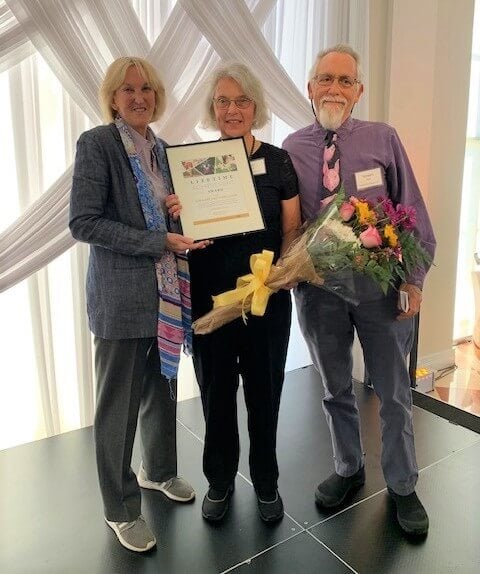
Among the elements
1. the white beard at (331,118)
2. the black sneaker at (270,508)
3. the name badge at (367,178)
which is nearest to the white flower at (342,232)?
the name badge at (367,178)

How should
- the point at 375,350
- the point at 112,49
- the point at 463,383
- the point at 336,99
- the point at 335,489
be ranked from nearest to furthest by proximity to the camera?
the point at 336,99 < the point at 375,350 < the point at 335,489 < the point at 112,49 < the point at 463,383

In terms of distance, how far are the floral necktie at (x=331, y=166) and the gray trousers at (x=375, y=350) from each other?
311mm

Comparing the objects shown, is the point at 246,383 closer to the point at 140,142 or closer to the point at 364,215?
the point at 364,215

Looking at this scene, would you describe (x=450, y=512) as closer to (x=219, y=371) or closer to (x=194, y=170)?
(x=219, y=371)

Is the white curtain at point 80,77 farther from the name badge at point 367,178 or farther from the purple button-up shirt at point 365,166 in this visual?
the name badge at point 367,178

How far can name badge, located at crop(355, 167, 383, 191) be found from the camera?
1702 millimetres

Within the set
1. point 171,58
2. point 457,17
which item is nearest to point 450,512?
point 171,58

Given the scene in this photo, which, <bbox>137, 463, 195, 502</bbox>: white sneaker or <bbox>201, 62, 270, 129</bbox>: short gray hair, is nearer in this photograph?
<bbox>201, 62, 270, 129</bbox>: short gray hair

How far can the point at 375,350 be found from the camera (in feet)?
5.86

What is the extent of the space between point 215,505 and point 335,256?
1.02 m

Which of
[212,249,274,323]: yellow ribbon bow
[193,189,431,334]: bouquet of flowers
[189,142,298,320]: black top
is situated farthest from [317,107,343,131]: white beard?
[212,249,274,323]: yellow ribbon bow

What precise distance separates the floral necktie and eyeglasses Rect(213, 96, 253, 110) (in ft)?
0.99

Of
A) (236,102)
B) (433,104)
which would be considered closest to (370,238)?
(236,102)

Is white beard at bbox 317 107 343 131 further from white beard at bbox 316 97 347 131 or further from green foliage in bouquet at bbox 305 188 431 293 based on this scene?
green foliage in bouquet at bbox 305 188 431 293
